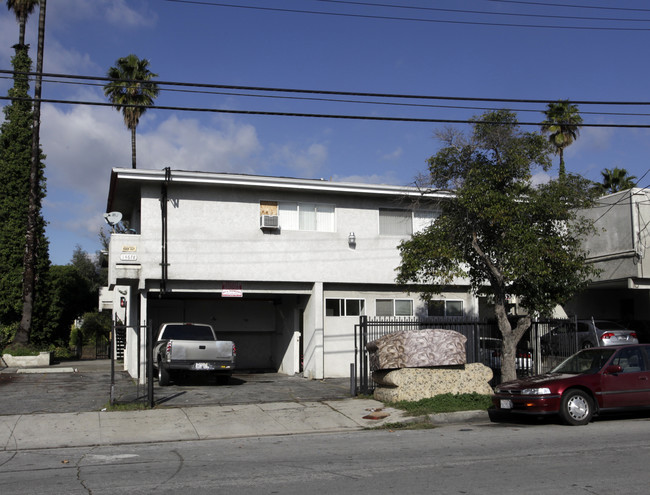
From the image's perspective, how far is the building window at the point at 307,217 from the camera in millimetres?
20688

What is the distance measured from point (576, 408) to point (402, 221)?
1118cm

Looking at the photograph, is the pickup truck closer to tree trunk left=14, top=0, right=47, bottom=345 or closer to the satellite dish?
the satellite dish

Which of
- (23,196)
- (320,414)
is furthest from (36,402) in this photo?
(23,196)

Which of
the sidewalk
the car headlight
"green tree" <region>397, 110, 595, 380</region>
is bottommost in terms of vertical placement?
the sidewalk

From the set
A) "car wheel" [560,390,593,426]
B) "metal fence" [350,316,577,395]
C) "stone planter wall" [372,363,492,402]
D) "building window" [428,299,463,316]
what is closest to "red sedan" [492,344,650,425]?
"car wheel" [560,390,593,426]

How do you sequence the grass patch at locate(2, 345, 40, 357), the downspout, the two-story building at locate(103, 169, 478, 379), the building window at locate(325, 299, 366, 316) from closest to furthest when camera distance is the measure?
the downspout, the two-story building at locate(103, 169, 478, 379), the building window at locate(325, 299, 366, 316), the grass patch at locate(2, 345, 40, 357)

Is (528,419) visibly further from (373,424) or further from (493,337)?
(493,337)

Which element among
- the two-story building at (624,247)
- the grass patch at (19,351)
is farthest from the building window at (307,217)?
the grass patch at (19,351)

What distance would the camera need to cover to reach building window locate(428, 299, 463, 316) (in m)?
22.1

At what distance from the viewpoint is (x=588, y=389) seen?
1171cm

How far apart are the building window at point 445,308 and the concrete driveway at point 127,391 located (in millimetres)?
4113

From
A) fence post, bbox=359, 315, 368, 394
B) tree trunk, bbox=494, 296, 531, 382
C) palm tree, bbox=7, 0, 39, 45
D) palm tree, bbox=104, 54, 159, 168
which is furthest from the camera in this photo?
palm tree, bbox=104, 54, 159, 168

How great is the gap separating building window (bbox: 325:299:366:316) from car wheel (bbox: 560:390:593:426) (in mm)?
10219

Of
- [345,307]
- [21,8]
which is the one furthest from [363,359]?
[21,8]
